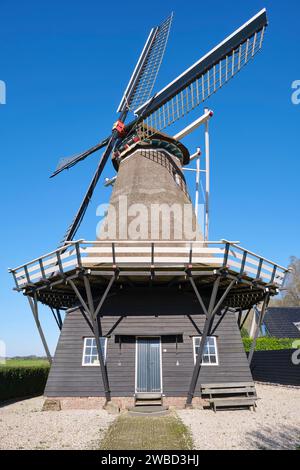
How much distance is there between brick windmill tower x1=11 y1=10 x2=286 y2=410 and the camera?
10711 mm

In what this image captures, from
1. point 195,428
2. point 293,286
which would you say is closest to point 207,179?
point 195,428

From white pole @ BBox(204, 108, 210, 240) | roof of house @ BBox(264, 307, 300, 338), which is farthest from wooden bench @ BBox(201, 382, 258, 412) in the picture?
roof of house @ BBox(264, 307, 300, 338)

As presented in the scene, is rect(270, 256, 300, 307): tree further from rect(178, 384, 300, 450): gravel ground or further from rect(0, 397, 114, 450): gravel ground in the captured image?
rect(0, 397, 114, 450): gravel ground

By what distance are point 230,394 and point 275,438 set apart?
4100 millimetres

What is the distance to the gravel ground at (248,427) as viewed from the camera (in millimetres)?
6527

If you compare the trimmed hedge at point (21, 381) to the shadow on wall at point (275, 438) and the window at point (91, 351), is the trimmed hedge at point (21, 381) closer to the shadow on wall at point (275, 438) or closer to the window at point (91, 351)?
the window at point (91, 351)

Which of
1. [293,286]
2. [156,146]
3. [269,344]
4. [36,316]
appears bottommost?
[269,344]

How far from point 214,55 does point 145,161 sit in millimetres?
5229

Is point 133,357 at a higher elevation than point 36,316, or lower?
lower

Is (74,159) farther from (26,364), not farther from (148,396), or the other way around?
(26,364)

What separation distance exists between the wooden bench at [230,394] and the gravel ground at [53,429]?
323 centimetres

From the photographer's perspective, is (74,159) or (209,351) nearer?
(209,351)

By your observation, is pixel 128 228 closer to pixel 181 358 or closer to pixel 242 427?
pixel 181 358

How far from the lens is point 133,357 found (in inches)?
456
